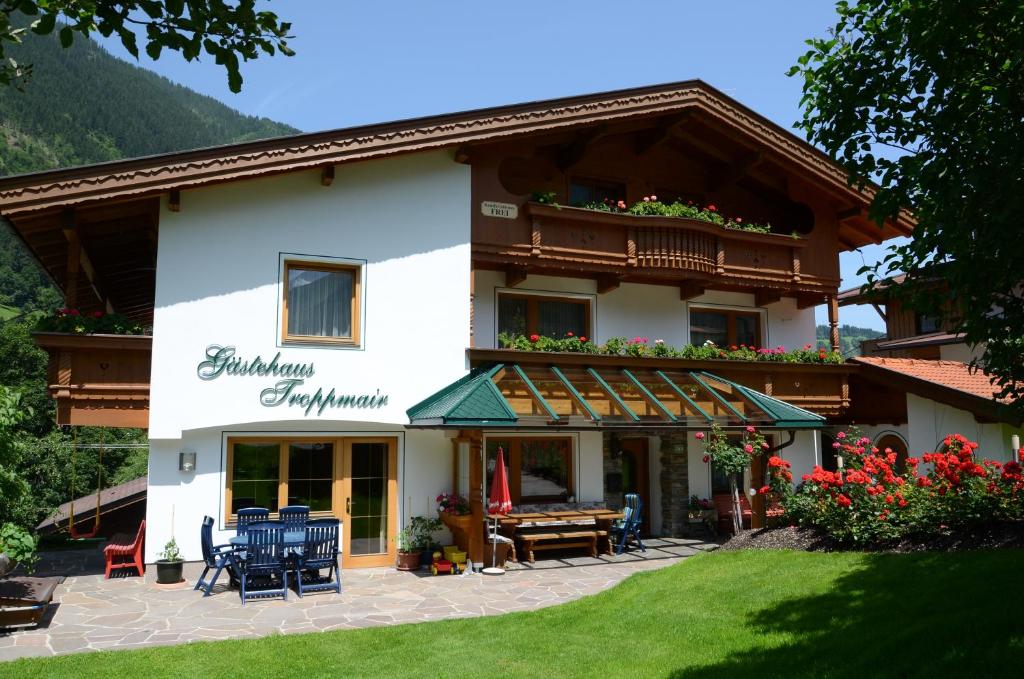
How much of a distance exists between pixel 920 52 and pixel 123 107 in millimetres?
133112

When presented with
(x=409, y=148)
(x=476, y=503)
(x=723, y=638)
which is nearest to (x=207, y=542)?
(x=476, y=503)

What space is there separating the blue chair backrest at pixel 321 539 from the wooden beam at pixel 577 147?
29.5 ft

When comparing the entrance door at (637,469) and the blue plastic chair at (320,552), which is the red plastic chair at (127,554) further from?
the entrance door at (637,469)

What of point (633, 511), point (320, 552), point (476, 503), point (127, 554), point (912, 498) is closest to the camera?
point (912, 498)

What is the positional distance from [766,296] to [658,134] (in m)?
4.66

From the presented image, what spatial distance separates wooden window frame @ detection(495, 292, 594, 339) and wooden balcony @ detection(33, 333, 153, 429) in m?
6.75

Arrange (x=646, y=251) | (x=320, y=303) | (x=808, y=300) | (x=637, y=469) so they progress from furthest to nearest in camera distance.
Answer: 1. (x=808, y=300)
2. (x=637, y=469)
3. (x=646, y=251)
4. (x=320, y=303)

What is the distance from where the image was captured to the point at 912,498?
424 inches

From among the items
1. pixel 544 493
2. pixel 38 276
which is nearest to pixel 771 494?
pixel 544 493

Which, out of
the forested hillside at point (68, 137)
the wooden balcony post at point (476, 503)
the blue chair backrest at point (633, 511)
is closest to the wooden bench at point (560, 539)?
the blue chair backrest at point (633, 511)

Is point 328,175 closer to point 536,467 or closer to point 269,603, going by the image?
point 536,467

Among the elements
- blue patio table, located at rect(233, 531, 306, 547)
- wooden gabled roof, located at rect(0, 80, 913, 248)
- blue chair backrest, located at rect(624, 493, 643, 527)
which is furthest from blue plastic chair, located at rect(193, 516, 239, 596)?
blue chair backrest, located at rect(624, 493, 643, 527)

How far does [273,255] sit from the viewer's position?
1334 centimetres

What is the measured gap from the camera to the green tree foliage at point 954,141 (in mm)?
4934
